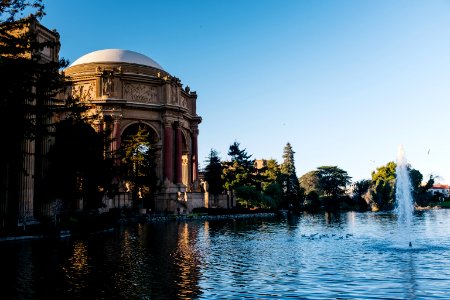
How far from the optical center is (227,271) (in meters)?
11.6

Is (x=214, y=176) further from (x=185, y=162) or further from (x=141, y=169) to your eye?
(x=141, y=169)

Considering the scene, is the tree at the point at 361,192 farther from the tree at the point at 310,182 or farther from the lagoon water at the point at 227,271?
the lagoon water at the point at 227,271

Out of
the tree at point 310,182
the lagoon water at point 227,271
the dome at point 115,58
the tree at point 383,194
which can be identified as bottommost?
the lagoon water at point 227,271

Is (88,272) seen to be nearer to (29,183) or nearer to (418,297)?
(418,297)

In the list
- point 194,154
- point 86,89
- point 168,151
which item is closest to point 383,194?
point 194,154

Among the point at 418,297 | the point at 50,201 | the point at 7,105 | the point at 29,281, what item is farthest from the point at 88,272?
the point at 50,201

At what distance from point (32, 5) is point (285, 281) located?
15817 mm

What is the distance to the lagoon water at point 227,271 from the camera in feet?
29.2

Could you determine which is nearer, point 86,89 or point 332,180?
point 86,89

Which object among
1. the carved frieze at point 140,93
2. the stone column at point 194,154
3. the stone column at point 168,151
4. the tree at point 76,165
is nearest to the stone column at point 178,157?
the stone column at point 168,151

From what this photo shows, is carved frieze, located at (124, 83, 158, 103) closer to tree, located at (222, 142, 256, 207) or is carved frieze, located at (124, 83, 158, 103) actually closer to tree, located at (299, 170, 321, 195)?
tree, located at (222, 142, 256, 207)

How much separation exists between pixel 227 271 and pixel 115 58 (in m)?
47.6

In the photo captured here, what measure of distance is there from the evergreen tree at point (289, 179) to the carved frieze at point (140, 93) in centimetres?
3362

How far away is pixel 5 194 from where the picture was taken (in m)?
22.9
